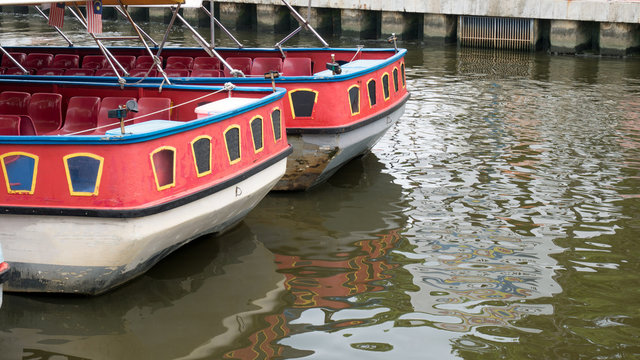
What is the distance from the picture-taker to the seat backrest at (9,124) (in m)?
11.4

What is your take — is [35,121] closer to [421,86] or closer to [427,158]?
[427,158]

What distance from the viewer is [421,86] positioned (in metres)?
26.0

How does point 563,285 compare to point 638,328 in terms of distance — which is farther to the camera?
point 563,285

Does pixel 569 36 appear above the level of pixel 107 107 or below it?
above

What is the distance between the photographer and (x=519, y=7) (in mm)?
32750

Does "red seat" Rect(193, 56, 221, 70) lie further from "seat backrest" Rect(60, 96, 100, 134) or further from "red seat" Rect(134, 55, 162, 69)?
"seat backrest" Rect(60, 96, 100, 134)

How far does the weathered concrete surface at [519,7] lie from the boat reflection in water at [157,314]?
22913 mm

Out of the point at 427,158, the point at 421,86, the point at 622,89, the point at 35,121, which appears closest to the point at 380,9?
the point at 421,86

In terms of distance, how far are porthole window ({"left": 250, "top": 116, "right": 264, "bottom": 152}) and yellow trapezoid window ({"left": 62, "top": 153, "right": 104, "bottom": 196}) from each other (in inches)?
108

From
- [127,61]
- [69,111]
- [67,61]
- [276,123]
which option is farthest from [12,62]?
[276,123]

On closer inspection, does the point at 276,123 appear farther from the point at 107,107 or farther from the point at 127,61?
the point at 127,61

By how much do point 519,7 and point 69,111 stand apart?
2354 cm

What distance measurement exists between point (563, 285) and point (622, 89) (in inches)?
617

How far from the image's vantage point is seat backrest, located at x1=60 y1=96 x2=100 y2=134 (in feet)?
41.4
